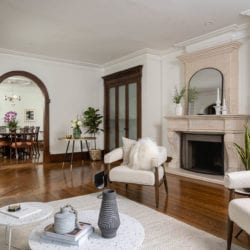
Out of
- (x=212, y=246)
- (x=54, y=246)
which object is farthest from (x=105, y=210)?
(x=212, y=246)

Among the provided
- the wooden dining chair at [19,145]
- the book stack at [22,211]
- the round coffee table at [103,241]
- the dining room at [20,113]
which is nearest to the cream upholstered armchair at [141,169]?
the round coffee table at [103,241]

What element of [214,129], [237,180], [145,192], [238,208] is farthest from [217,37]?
[238,208]

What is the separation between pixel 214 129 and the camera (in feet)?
15.0

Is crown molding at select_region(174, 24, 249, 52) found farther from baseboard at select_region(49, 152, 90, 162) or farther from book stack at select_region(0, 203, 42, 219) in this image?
book stack at select_region(0, 203, 42, 219)

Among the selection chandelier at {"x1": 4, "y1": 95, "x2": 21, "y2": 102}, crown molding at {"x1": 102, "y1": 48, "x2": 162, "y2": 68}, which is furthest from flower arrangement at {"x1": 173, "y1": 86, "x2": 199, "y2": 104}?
chandelier at {"x1": 4, "y1": 95, "x2": 21, "y2": 102}

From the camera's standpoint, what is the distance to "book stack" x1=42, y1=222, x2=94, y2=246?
1.52m

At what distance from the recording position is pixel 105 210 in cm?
162

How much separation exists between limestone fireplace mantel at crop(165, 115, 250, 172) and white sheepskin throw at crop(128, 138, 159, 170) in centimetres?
165

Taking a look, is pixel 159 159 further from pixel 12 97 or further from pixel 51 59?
pixel 12 97

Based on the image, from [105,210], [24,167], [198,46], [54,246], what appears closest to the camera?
[54,246]

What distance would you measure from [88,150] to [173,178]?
10.7 feet

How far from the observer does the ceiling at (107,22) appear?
3.62 meters

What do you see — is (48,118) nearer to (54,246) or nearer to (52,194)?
(52,194)

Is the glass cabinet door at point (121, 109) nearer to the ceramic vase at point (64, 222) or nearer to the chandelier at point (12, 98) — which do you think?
the ceramic vase at point (64, 222)
